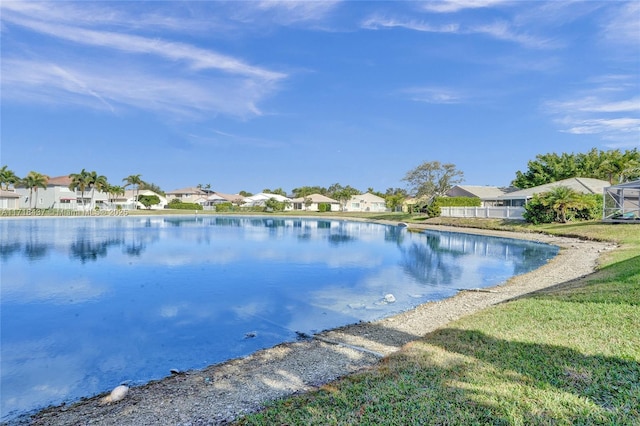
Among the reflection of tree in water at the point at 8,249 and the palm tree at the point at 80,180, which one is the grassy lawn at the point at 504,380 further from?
the palm tree at the point at 80,180

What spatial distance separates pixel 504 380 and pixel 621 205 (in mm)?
26969

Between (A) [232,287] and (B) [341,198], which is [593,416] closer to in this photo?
(A) [232,287]

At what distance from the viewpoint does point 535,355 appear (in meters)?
4.38

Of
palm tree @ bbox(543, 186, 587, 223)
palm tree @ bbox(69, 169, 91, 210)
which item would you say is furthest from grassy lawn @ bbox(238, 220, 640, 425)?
palm tree @ bbox(69, 169, 91, 210)

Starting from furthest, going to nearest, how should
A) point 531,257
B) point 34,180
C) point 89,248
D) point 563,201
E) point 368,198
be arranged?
point 368,198 < point 34,180 < point 563,201 < point 89,248 < point 531,257

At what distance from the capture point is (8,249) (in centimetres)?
2033

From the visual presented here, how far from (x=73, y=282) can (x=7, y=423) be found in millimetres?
9706

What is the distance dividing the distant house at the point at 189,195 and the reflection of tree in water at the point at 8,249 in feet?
206

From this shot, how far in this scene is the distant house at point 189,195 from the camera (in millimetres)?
85125

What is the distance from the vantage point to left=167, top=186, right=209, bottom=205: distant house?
8512 cm

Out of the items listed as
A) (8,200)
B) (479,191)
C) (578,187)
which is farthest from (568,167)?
(8,200)

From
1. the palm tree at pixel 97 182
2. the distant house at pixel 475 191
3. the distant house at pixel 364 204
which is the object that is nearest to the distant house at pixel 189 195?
the palm tree at pixel 97 182

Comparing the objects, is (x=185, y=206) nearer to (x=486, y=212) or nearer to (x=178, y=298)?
(x=486, y=212)

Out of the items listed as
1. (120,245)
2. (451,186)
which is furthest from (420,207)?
(120,245)
